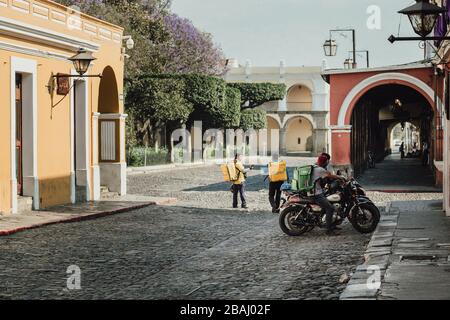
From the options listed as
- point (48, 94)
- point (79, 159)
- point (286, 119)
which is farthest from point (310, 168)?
point (286, 119)

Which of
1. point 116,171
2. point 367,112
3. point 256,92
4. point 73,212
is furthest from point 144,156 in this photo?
point 73,212

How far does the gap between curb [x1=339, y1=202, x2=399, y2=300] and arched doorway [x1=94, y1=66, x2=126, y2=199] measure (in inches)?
389

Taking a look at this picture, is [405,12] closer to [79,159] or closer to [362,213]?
[362,213]

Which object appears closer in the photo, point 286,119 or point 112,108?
point 112,108

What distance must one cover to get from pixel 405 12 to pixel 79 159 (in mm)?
11310

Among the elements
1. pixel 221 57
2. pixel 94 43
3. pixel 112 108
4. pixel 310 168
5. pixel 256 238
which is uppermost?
pixel 221 57

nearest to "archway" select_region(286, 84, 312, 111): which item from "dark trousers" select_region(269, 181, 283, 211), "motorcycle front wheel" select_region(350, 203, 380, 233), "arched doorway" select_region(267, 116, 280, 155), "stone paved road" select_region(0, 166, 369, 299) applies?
"arched doorway" select_region(267, 116, 280, 155)

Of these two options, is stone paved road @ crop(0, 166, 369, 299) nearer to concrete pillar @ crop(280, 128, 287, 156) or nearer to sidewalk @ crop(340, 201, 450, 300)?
sidewalk @ crop(340, 201, 450, 300)

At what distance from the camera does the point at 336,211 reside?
41.2ft

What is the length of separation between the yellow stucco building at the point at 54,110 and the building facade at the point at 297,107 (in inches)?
1783

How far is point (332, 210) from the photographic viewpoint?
40.5 feet

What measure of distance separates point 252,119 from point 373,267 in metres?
44.5

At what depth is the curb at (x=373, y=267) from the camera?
7078mm

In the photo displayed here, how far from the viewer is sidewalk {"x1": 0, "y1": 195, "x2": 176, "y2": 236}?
13578mm
